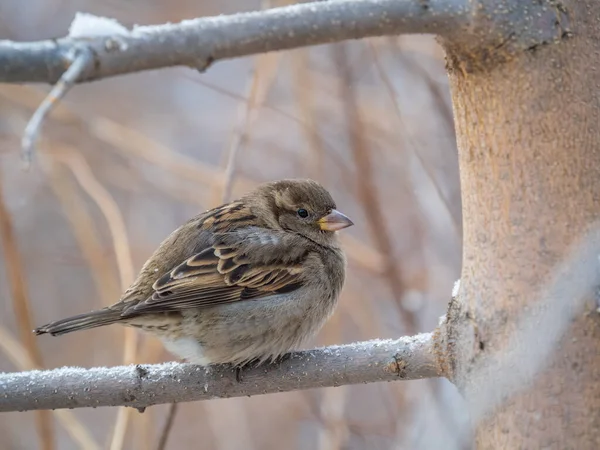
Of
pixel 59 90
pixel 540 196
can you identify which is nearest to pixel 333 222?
pixel 540 196

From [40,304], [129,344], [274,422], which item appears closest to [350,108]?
[129,344]

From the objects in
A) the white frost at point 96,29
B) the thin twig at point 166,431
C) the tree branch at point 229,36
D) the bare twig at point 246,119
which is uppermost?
the bare twig at point 246,119

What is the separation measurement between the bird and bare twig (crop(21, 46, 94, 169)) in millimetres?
1206

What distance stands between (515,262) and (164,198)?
4.13 m

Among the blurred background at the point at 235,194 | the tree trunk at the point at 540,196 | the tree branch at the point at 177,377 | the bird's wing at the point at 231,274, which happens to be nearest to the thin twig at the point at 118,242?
the blurred background at the point at 235,194

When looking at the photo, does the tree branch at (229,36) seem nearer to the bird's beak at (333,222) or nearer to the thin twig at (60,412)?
the bird's beak at (333,222)

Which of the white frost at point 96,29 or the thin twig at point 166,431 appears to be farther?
the thin twig at point 166,431

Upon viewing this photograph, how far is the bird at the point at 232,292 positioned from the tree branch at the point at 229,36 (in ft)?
4.01

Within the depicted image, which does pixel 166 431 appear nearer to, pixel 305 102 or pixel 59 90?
pixel 59 90

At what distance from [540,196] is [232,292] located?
1.32 metres

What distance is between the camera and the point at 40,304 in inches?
242

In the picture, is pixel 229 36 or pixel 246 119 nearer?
pixel 229 36

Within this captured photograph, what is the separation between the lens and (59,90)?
1099 millimetres

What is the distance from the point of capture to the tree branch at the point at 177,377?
1809 millimetres
